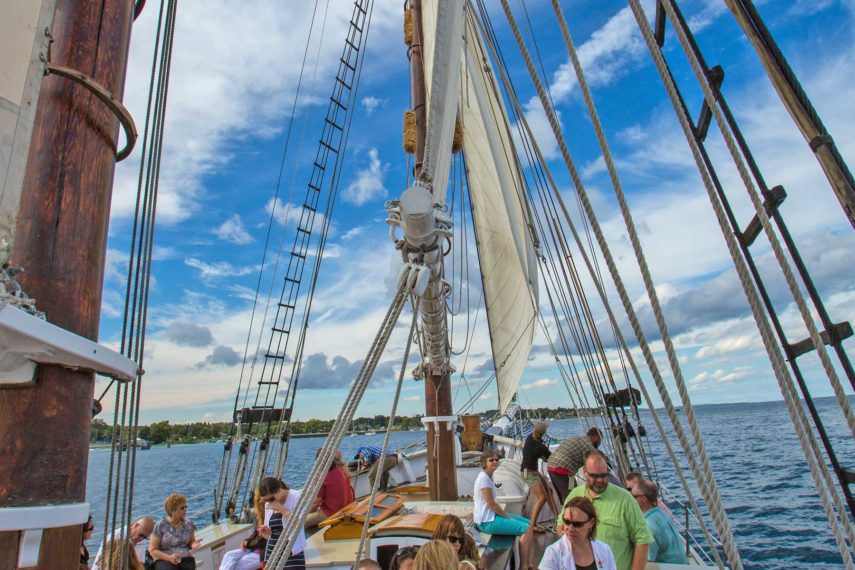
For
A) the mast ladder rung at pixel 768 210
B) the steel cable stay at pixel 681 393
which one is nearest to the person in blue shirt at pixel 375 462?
the steel cable stay at pixel 681 393

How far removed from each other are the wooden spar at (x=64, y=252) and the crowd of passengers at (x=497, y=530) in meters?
0.58

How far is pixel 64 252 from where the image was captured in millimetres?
1345

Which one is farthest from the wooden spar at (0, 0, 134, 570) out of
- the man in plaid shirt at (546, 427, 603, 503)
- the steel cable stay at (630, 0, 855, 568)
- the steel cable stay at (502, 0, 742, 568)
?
the man in plaid shirt at (546, 427, 603, 503)

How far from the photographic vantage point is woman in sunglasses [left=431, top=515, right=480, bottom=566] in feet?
9.79

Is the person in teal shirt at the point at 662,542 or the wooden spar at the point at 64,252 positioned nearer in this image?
the wooden spar at the point at 64,252

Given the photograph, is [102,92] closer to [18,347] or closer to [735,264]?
[18,347]

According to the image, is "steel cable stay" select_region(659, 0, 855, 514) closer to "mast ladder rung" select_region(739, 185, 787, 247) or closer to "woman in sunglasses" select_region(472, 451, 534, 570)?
"mast ladder rung" select_region(739, 185, 787, 247)

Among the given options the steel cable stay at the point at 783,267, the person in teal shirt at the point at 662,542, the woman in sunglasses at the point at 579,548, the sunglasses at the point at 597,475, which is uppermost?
the steel cable stay at the point at 783,267

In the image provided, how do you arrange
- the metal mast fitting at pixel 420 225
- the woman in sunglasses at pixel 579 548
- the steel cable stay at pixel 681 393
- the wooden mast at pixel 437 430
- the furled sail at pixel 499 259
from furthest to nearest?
the furled sail at pixel 499 259, the wooden mast at pixel 437 430, the metal mast fitting at pixel 420 225, the woman in sunglasses at pixel 579 548, the steel cable stay at pixel 681 393

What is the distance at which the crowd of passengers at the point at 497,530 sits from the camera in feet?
8.32

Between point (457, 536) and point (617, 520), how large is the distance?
0.91 m

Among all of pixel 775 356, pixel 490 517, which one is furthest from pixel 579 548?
pixel 490 517

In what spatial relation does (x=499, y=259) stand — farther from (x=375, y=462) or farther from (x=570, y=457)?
(x=570, y=457)

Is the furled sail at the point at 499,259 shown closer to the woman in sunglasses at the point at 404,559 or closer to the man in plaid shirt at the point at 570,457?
the man in plaid shirt at the point at 570,457
